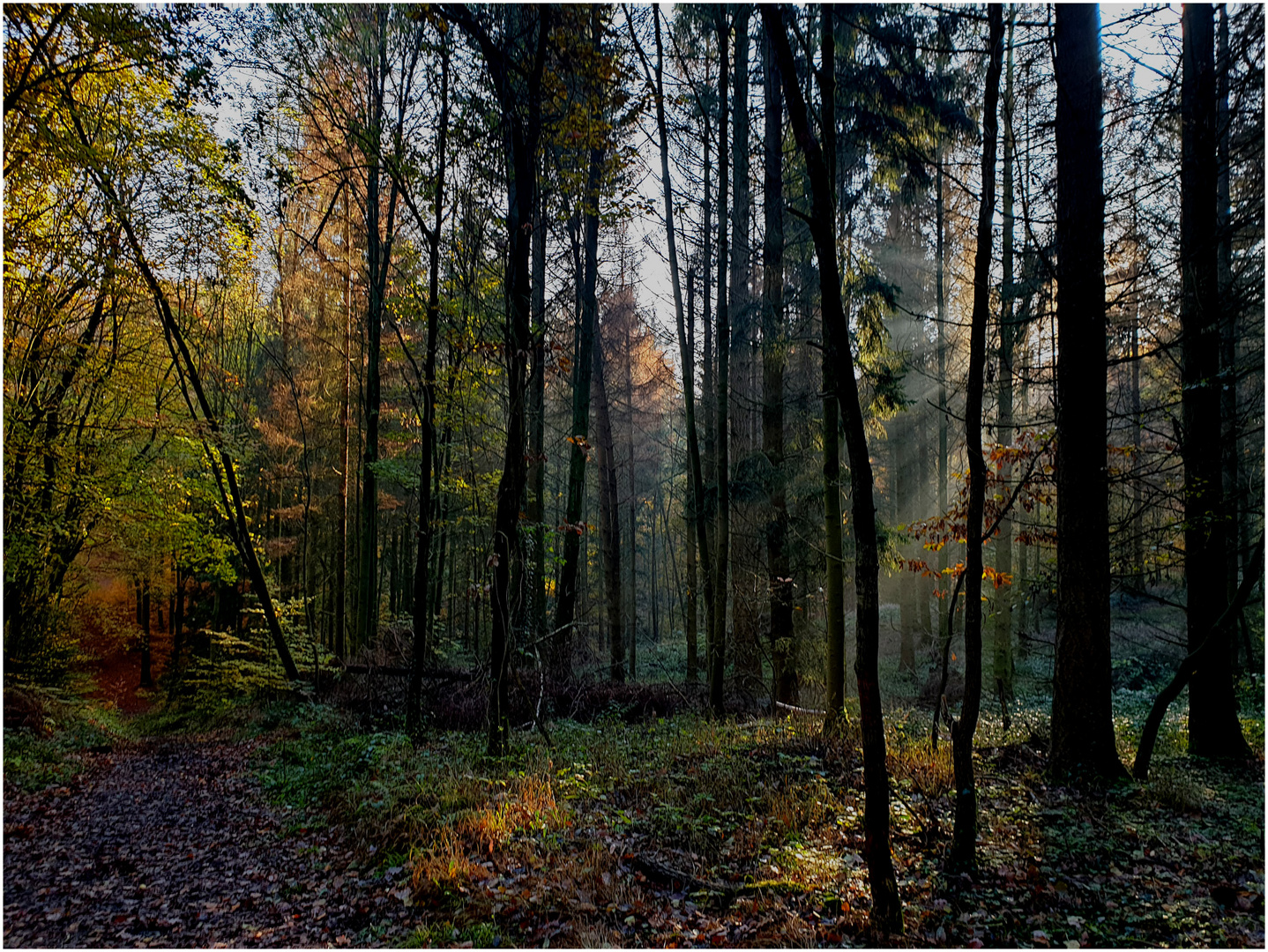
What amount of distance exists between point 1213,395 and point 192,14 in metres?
12.7

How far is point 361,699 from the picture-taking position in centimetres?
1077

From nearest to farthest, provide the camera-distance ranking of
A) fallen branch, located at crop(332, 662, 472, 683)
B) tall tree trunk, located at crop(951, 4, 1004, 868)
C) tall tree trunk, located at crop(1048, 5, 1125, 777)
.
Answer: tall tree trunk, located at crop(951, 4, 1004, 868), tall tree trunk, located at crop(1048, 5, 1125, 777), fallen branch, located at crop(332, 662, 472, 683)

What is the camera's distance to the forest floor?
3.45m

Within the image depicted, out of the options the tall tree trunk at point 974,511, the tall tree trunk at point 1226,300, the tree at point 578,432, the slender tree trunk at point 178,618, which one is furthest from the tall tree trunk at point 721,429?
the slender tree trunk at point 178,618

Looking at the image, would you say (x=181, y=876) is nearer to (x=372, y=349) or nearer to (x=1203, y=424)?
(x=372, y=349)

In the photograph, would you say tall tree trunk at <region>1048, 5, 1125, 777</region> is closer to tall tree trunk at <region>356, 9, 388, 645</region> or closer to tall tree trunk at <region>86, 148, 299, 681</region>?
tall tree trunk at <region>356, 9, 388, 645</region>

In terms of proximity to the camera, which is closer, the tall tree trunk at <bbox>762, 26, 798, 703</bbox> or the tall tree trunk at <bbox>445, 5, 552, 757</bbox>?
the tall tree trunk at <bbox>445, 5, 552, 757</bbox>

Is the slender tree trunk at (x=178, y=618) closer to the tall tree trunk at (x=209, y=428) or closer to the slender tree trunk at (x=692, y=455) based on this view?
the tall tree trunk at (x=209, y=428)

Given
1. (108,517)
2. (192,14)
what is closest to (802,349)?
(192,14)

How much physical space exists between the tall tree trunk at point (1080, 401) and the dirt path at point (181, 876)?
6.15 m

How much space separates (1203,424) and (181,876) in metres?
10.4

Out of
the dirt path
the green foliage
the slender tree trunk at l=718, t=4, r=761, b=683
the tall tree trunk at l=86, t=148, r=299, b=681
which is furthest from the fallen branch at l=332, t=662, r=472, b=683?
the slender tree trunk at l=718, t=4, r=761, b=683

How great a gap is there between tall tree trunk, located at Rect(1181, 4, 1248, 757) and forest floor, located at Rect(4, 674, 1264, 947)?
1.78ft

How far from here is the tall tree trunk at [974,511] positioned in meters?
3.93
